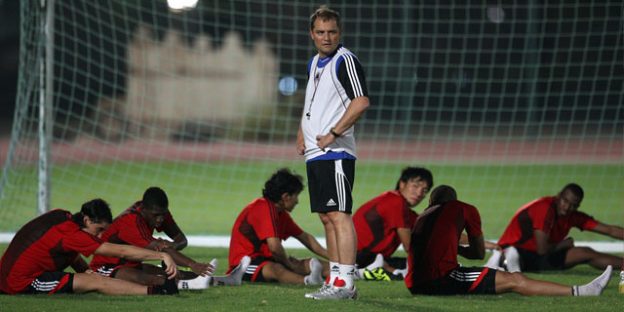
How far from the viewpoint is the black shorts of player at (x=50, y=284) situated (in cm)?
724

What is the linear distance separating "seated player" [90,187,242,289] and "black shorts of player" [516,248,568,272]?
281cm

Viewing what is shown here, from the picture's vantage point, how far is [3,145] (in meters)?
26.7

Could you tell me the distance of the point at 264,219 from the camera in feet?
27.5

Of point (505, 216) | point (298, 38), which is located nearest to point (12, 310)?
point (505, 216)

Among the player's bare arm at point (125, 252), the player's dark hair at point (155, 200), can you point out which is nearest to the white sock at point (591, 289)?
the player's bare arm at point (125, 252)

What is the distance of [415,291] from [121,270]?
6.67 feet

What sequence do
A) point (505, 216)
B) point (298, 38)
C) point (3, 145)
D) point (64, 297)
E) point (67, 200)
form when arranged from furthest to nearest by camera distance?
point (298, 38) < point (3, 145) < point (67, 200) < point (505, 216) < point (64, 297)

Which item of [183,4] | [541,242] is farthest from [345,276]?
[183,4]

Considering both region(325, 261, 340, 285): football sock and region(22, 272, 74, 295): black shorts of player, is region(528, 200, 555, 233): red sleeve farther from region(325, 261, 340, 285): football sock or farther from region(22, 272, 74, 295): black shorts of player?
region(22, 272, 74, 295): black shorts of player

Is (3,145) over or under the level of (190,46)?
under

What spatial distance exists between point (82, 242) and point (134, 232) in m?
0.72

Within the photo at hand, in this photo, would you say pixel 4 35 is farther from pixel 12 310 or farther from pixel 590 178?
pixel 12 310

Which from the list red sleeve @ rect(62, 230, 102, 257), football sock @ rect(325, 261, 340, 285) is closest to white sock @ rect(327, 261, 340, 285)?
football sock @ rect(325, 261, 340, 285)

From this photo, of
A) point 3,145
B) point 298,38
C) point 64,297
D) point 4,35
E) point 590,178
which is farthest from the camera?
point 4,35
